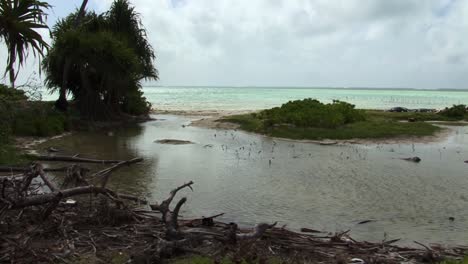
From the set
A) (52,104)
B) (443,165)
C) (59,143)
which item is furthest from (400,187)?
(52,104)

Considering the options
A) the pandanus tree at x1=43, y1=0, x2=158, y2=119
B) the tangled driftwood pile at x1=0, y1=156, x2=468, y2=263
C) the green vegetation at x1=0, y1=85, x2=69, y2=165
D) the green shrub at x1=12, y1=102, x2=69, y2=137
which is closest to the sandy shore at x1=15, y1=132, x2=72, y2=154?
the green vegetation at x1=0, y1=85, x2=69, y2=165

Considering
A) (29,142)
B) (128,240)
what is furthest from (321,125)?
(128,240)

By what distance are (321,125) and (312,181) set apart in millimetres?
11700

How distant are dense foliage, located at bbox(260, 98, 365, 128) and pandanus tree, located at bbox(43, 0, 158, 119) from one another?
7990 mm

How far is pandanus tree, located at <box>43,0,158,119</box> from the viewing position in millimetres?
24328

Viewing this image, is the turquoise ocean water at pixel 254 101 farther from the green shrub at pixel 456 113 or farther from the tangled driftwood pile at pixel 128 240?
the tangled driftwood pile at pixel 128 240

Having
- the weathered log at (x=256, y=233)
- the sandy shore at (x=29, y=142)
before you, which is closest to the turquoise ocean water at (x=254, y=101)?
the sandy shore at (x=29, y=142)

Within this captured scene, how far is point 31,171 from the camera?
21.4 ft

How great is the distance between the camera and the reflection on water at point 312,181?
8969 millimetres

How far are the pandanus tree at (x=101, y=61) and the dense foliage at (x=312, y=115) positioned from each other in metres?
7.99

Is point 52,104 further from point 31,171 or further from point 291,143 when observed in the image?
point 31,171

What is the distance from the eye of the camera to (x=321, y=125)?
78.2 feet

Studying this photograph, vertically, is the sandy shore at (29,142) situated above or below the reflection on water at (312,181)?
above

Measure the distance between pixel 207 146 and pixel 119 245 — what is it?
12730 millimetres
